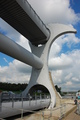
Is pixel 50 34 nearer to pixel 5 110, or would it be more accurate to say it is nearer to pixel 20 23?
pixel 20 23

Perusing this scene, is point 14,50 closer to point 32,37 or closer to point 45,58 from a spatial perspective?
point 32,37

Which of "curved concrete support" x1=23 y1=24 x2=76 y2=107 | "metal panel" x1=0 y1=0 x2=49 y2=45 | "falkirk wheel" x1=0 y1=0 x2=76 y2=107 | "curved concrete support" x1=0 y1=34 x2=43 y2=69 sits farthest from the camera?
"curved concrete support" x1=23 y1=24 x2=76 y2=107

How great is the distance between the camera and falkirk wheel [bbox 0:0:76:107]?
1262cm

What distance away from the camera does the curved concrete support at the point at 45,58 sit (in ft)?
60.6

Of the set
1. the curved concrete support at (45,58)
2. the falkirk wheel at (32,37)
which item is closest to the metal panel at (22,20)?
the falkirk wheel at (32,37)

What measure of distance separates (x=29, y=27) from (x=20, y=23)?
141 cm

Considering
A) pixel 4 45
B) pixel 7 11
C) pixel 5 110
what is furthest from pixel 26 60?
pixel 5 110

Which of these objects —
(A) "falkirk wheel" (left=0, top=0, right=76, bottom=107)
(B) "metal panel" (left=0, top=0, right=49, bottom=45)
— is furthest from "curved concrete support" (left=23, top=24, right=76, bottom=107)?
(B) "metal panel" (left=0, top=0, right=49, bottom=45)

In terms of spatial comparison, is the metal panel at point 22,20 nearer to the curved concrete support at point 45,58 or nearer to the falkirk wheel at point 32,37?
the falkirk wheel at point 32,37

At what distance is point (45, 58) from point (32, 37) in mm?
3417

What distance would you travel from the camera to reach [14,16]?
564 inches

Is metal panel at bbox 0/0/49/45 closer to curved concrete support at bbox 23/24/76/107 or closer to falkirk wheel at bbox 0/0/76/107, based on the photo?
falkirk wheel at bbox 0/0/76/107

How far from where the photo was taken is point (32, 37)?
758 inches

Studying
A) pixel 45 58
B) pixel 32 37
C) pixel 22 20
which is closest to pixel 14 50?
pixel 22 20
